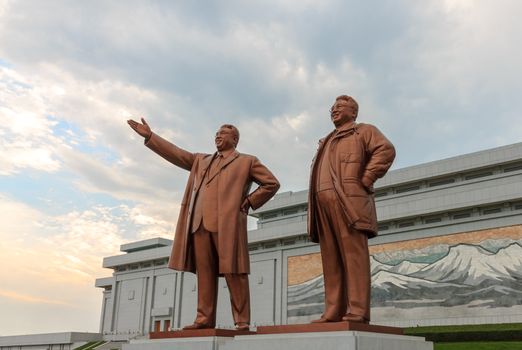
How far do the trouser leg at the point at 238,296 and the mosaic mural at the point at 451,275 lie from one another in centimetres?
1595

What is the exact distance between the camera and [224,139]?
6402 millimetres

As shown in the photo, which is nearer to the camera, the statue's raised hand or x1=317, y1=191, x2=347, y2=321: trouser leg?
x1=317, y1=191, x2=347, y2=321: trouser leg

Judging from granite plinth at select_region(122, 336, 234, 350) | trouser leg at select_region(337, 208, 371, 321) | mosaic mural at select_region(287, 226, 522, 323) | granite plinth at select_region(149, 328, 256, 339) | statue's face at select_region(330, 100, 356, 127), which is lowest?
granite plinth at select_region(122, 336, 234, 350)

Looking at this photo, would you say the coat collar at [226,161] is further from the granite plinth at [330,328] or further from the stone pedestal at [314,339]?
the granite plinth at [330,328]

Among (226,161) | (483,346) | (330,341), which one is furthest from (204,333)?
(483,346)

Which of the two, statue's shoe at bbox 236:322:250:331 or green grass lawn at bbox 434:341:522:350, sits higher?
green grass lawn at bbox 434:341:522:350

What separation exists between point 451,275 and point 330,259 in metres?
16.8

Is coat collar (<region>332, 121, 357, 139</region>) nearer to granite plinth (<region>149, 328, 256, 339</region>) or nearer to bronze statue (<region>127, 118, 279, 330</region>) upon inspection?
bronze statue (<region>127, 118, 279, 330</region>)

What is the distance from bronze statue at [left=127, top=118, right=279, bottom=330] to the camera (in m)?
5.86

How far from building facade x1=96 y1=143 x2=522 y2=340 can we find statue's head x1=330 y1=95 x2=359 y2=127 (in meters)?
16.2

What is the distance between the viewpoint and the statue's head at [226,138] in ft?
21.0

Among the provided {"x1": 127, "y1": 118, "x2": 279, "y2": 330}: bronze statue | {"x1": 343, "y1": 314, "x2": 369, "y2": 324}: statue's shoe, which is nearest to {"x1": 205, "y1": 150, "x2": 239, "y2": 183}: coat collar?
{"x1": 127, "y1": 118, "x2": 279, "y2": 330}: bronze statue

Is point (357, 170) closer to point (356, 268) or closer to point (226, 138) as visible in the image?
point (356, 268)

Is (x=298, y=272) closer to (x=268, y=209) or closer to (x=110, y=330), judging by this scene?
(x=268, y=209)
